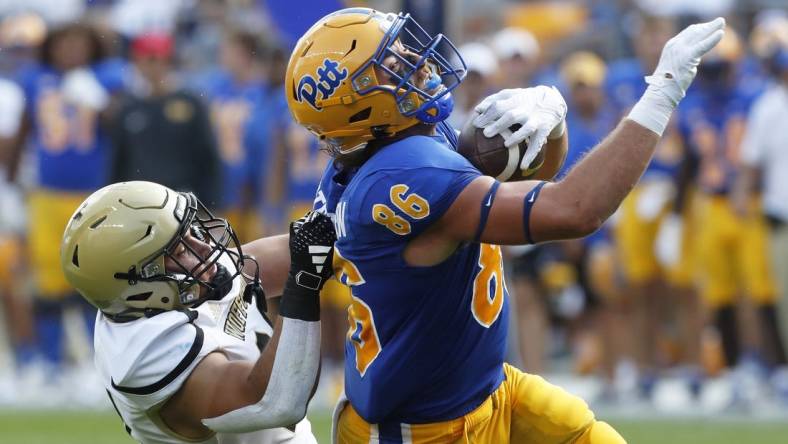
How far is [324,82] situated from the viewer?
146 inches

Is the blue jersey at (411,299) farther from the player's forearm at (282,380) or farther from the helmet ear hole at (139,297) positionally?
the helmet ear hole at (139,297)

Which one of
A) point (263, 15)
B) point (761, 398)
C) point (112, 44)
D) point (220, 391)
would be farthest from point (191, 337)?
point (263, 15)

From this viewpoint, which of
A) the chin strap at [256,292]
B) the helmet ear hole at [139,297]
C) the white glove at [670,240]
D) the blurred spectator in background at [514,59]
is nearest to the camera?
the helmet ear hole at [139,297]

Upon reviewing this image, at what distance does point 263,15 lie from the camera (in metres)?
12.5

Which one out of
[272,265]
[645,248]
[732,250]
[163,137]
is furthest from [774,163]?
[272,265]

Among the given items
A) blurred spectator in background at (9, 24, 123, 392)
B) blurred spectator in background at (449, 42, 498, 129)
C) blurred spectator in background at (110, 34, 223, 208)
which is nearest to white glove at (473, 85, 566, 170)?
blurred spectator in background at (449, 42, 498, 129)

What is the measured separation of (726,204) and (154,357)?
20.2 ft

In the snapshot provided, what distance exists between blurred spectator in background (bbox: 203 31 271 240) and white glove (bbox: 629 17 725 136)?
701cm

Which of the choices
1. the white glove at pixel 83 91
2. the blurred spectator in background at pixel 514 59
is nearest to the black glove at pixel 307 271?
the blurred spectator in background at pixel 514 59

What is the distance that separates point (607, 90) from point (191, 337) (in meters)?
6.67

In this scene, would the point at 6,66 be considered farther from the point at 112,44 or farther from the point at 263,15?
the point at 263,15

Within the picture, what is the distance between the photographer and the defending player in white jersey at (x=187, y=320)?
3.78 m

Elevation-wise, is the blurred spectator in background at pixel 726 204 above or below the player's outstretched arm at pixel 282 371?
below

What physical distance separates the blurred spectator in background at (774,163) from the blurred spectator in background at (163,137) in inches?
138
